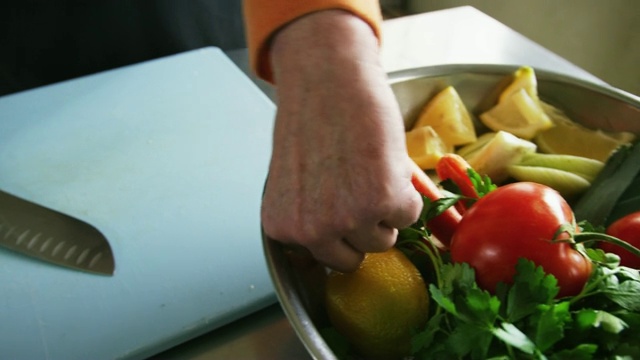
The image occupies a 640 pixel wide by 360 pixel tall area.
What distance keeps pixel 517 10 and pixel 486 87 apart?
4.98 ft

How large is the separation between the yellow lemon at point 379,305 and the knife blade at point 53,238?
0.97 feet

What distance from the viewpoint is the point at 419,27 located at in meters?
1.17

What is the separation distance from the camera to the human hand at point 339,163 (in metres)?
0.41

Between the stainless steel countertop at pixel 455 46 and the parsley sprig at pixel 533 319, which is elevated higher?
the parsley sprig at pixel 533 319

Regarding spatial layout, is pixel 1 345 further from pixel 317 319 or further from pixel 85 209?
pixel 317 319

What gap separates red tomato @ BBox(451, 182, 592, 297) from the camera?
0.45m

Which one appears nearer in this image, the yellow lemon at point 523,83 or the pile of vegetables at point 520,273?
the pile of vegetables at point 520,273

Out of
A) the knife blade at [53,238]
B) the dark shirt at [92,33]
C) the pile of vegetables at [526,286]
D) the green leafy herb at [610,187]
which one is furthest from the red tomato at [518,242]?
the dark shirt at [92,33]

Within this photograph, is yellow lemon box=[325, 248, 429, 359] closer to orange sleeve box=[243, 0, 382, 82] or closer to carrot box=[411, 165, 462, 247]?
carrot box=[411, 165, 462, 247]

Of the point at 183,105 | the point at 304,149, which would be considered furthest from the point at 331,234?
the point at 183,105

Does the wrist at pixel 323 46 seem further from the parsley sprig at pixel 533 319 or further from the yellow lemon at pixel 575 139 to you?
the yellow lemon at pixel 575 139

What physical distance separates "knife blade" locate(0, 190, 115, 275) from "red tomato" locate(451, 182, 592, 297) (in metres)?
0.40

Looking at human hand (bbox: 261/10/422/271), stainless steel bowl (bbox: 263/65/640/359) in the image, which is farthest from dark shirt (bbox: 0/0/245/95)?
human hand (bbox: 261/10/422/271)

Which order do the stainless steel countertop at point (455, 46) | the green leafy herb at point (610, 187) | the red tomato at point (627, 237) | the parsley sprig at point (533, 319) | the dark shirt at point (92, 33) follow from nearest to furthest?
the parsley sprig at point (533, 319)
the red tomato at point (627, 237)
the green leafy herb at point (610, 187)
the dark shirt at point (92, 33)
the stainless steel countertop at point (455, 46)
